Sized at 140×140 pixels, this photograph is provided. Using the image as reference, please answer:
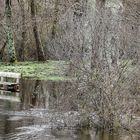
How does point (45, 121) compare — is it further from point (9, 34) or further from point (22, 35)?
point (22, 35)

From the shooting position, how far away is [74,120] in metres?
13.1

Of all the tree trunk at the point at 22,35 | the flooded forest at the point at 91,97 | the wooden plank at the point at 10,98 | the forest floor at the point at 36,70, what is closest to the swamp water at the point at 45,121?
the flooded forest at the point at 91,97

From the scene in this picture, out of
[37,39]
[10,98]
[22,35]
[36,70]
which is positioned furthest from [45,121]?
[22,35]

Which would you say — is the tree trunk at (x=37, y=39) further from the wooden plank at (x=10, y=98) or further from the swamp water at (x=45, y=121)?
the swamp water at (x=45, y=121)

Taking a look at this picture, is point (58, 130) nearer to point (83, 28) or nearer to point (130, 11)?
point (83, 28)

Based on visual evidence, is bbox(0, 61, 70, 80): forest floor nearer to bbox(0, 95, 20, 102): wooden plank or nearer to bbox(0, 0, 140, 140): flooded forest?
bbox(0, 95, 20, 102): wooden plank

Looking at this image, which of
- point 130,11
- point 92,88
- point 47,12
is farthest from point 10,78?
point 47,12

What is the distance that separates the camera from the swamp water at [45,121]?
12195 mm

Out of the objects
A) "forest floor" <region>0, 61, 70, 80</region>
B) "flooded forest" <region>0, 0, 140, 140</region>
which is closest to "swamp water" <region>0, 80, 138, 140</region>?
"flooded forest" <region>0, 0, 140, 140</region>

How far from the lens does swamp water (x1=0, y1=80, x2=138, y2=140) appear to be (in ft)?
40.0

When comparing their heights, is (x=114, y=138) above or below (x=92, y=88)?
below

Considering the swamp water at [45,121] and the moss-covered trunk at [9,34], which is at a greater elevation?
the moss-covered trunk at [9,34]

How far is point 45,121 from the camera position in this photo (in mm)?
13758

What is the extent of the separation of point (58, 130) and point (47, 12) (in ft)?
77.4
